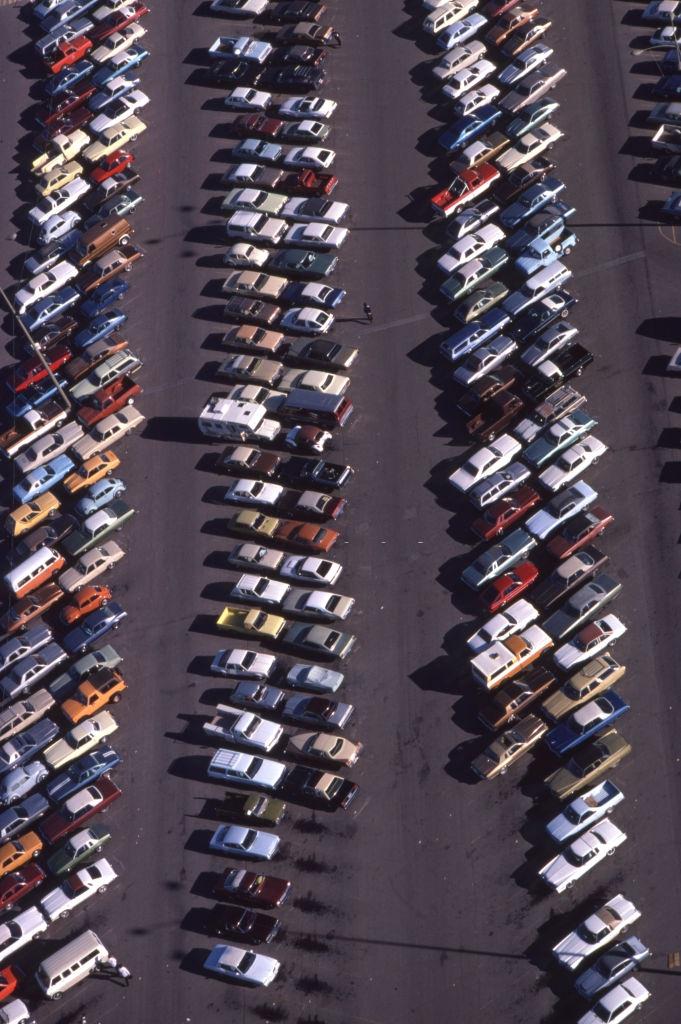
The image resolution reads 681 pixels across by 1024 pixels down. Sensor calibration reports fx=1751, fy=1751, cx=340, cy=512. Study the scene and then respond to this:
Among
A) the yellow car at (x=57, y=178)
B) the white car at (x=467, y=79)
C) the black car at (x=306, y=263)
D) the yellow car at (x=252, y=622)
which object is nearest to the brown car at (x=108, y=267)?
the yellow car at (x=57, y=178)

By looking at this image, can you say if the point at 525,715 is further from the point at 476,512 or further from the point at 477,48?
the point at 477,48

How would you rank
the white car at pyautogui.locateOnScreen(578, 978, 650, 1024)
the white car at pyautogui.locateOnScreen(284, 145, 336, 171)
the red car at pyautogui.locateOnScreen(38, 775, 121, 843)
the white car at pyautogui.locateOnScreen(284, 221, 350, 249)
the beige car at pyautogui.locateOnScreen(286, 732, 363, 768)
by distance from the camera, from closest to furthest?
the white car at pyautogui.locateOnScreen(578, 978, 650, 1024)
the beige car at pyautogui.locateOnScreen(286, 732, 363, 768)
the red car at pyautogui.locateOnScreen(38, 775, 121, 843)
the white car at pyautogui.locateOnScreen(284, 221, 350, 249)
the white car at pyautogui.locateOnScreen(284, 145, 336, 171)

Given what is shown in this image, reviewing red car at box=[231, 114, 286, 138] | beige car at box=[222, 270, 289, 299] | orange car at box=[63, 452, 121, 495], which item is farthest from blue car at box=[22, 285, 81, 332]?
red car at box=[231, 114, 286, 138]

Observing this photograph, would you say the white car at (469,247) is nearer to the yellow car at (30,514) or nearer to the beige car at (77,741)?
the yellow car at (30,514)

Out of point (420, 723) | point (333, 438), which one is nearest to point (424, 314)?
point (333, 438)

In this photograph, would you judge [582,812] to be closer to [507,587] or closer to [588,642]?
[588,642]

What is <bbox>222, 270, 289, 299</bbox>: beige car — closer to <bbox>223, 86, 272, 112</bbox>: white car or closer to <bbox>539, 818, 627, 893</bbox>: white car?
<bbox>223, 86, 272, 112</bbox>: white car
